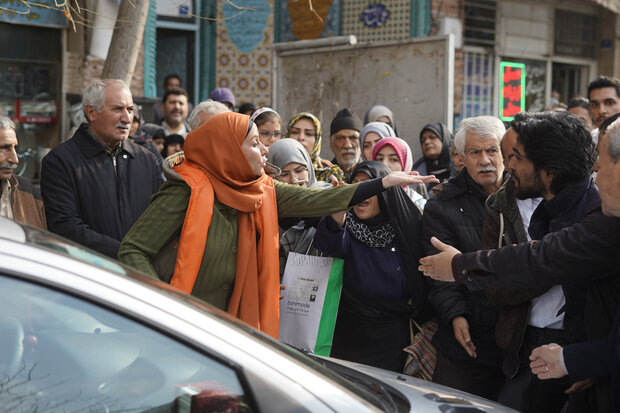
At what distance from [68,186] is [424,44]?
3877mm

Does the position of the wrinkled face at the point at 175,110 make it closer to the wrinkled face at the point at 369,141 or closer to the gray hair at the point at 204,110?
the gray hair at the point at 204,110

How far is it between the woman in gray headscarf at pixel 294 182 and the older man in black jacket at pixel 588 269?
144 centimetres

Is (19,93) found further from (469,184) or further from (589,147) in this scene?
(589,147)

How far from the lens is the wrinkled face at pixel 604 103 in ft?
21.2

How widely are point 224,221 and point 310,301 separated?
2.89 ft

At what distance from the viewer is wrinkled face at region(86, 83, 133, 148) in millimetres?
4484

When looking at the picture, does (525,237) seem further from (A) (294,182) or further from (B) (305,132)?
(B) (305,132)

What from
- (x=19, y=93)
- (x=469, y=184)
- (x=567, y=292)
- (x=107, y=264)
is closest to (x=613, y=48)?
(x=19, y=93)

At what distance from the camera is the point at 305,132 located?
6.19 m

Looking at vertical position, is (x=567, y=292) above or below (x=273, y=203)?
below

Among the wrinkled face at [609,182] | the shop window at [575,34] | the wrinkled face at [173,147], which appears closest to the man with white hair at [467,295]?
the wrinkled face at [609,182]

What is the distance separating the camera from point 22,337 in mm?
1830

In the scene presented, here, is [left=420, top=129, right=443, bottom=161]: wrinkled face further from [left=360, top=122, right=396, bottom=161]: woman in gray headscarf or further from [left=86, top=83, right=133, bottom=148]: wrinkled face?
[left=86, top=83, right=133, bottom=148]: wrinkled face

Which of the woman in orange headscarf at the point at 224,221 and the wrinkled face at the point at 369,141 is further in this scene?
the wrinkled face at the point at 369,141
